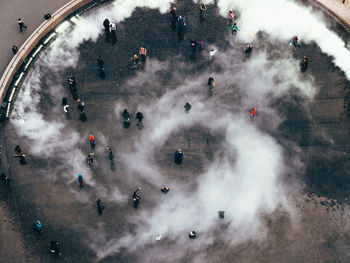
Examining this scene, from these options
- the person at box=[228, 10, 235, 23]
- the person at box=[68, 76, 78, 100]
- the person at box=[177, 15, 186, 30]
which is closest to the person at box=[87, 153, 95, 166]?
the person at box=[68, 76, 78, 100]

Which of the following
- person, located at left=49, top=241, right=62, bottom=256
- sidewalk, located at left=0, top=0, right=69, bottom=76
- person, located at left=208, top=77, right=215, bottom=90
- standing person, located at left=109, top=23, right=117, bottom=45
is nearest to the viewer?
person, located at left=49, top=241, right=62, bottom=256

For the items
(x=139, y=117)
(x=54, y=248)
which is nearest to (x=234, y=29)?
(x=139, y=117)

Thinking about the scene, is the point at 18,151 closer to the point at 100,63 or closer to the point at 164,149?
the point at 100,63

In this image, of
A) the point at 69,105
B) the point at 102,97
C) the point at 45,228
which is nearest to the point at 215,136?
the point at 102,97

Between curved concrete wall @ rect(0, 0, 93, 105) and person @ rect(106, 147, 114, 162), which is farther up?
curved concrete wall @ rect(0, 0, 93, 105)

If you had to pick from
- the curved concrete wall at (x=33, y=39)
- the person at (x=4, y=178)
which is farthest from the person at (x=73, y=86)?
the person at (x=4, y=178)

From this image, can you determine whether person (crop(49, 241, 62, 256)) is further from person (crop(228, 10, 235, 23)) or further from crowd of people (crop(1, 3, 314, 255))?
person (crop(228, 10, 235, 23))
